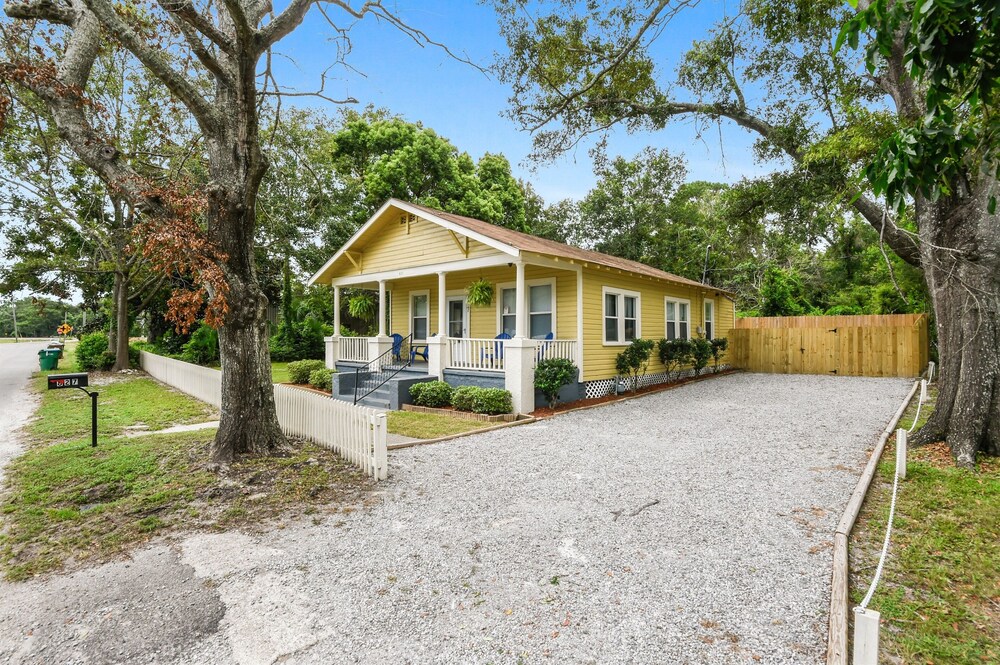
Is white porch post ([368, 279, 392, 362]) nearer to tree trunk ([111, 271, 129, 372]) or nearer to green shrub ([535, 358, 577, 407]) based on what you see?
green shrub ([535, 358, 577, 407])

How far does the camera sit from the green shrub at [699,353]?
1585 centimetres

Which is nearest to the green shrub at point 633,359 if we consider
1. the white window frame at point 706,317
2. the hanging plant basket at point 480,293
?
the hanging plant basket at point 480,293

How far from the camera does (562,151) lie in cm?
1076

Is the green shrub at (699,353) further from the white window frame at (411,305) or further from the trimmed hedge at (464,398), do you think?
the trimmed hedge at (464,398)

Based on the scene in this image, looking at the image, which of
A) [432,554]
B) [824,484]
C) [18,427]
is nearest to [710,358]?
[824,484]

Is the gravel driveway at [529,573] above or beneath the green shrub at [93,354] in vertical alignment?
beneath

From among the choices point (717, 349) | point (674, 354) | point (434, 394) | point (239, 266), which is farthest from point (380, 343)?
point (717, 349)

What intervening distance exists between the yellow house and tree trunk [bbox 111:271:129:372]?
9729 millimetres

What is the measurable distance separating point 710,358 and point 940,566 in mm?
14730

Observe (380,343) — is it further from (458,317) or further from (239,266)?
(239,266)

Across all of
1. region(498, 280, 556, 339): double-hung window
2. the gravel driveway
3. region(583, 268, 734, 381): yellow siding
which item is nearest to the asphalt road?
the gravel driveway

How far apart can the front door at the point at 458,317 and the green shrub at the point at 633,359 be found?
4658 millimetres

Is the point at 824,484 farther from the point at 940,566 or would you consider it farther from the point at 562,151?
the point at 562,151

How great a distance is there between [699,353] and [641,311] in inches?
134
